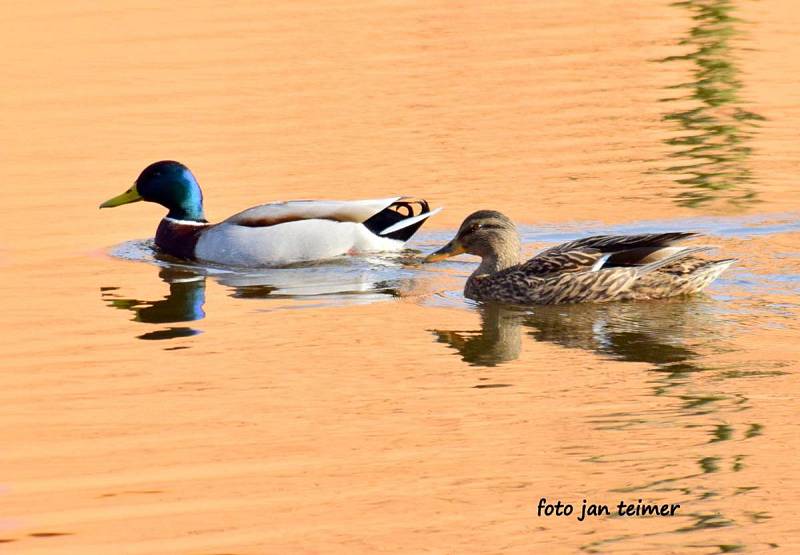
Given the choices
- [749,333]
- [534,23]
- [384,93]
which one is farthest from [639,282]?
[534,23]

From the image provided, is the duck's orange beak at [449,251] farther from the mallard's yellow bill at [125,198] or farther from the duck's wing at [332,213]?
the mallard's yellow bill at [125,198]

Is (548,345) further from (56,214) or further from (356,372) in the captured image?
(56,214)

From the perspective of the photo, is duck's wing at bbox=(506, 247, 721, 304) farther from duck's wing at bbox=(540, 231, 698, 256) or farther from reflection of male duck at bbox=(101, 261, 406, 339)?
reflection of male duck at bbox=(101, 261, 406, 339)

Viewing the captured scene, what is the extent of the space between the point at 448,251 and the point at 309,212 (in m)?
1.78

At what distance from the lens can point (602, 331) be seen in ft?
35.6

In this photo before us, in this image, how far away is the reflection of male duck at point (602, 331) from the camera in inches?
398

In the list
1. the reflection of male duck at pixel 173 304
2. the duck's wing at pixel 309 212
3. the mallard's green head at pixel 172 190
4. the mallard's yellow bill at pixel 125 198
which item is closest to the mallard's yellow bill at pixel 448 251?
the duck's wing at pixel 309 212

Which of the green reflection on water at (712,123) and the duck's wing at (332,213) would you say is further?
the green reflection on water at (712,123)

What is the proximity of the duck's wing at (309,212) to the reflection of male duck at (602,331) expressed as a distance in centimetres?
238

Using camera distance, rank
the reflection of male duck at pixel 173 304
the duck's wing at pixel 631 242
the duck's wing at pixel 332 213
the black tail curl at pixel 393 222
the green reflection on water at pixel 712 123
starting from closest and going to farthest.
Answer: the reflection of male duck at pixel 173 304 → the duck's wing at pixel 631 242 → the duck's wing at pixel 332 213 → the black tail curl at pixel 393 222 → the green reflection on water at pixel 712 123

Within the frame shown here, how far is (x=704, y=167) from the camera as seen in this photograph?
16.0m

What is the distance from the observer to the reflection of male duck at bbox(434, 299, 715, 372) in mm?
10109

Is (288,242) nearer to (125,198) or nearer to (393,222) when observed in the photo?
(393,222)

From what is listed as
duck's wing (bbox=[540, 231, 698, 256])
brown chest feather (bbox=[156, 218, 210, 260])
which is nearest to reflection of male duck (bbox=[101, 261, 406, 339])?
brown chest feather (bbox=[156, 218, 210, 260])
